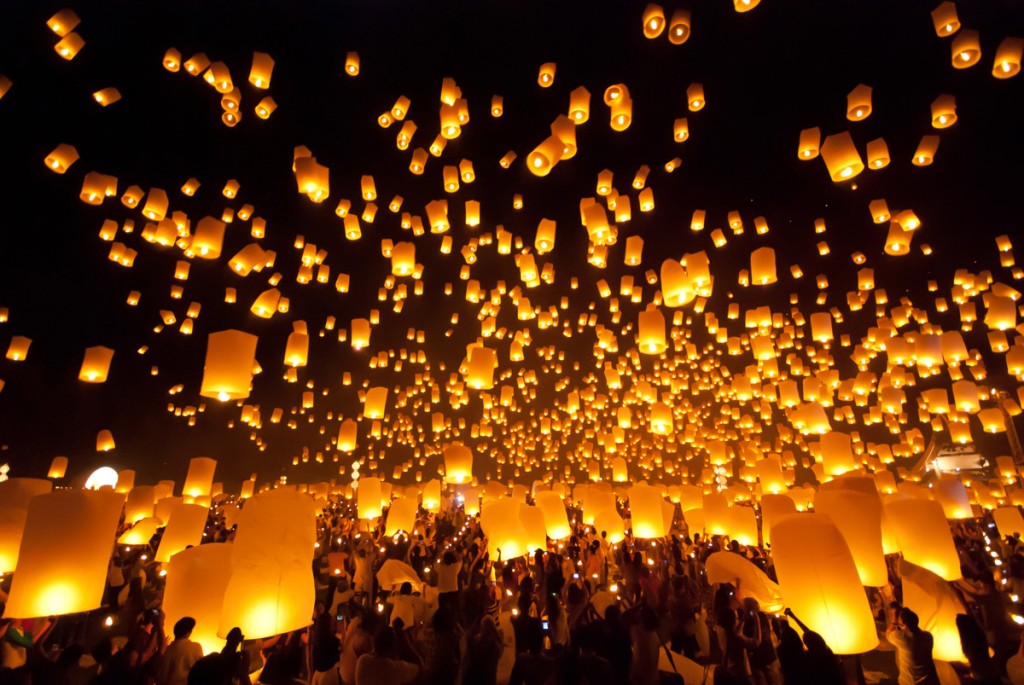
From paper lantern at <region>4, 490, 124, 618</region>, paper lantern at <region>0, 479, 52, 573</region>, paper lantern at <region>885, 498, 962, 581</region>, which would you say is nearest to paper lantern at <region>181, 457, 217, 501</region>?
paper lantern at <region>0, 479, 52, 573</region>

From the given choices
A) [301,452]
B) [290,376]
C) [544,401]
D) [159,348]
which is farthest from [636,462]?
[159,348]

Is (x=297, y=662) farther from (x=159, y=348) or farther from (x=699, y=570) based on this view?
(x=159, y=348)

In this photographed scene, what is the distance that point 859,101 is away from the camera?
197 inches

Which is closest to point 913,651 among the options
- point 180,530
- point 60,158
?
point 180,530

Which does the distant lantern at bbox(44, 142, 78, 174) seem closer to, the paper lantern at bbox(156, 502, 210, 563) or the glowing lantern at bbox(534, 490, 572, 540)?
the paper lantern at bbox(156, 502, 210, 563)

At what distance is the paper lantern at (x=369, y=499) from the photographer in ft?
31.7

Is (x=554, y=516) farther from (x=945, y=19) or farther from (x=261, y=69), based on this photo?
(x=945, y=19)

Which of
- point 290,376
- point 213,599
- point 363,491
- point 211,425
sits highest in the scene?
point 211,425

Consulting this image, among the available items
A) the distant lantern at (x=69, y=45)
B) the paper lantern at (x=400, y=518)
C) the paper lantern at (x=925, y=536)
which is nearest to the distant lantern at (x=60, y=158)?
the distant lantern at (x=69, y=45)

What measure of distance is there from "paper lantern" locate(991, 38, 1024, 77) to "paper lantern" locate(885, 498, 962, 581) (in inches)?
160

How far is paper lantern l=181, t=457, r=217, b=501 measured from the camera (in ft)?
33.2

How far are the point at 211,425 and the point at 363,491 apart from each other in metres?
12.0

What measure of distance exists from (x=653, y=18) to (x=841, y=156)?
2262 mm

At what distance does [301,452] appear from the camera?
2173 centimetres
